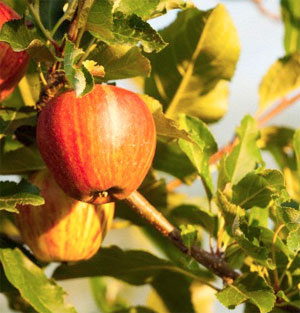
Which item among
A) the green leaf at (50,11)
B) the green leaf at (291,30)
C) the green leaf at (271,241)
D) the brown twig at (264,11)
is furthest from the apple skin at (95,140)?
the brown twig at (264,11)

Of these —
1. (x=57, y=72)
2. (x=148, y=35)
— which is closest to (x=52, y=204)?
(x=57, y=72)

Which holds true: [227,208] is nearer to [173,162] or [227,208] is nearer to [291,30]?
[173,162]

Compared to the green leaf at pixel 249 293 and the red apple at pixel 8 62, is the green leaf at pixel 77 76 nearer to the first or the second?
the red apple at pixel 8 62

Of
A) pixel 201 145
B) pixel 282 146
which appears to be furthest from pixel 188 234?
pixel 282 146

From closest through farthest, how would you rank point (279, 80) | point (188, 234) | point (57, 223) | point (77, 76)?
point (77, 76) < point (188, 234) < point (57, 223) < point (279, 80)

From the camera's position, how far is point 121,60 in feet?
3.05

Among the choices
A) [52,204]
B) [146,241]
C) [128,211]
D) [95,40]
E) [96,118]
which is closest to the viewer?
[96,118]

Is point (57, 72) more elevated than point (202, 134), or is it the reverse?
point (57, 72)

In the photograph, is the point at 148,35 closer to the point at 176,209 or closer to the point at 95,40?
the point at 95,40

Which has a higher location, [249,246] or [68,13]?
[68,13]

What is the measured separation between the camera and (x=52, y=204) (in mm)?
1072

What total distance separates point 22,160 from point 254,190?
0.36 metres

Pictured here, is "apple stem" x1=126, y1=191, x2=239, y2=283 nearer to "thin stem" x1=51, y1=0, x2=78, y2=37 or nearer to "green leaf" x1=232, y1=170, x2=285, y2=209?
"green leaf" x1=232, y1=170, x2=285, y2=209

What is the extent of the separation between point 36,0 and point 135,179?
0.84ft
